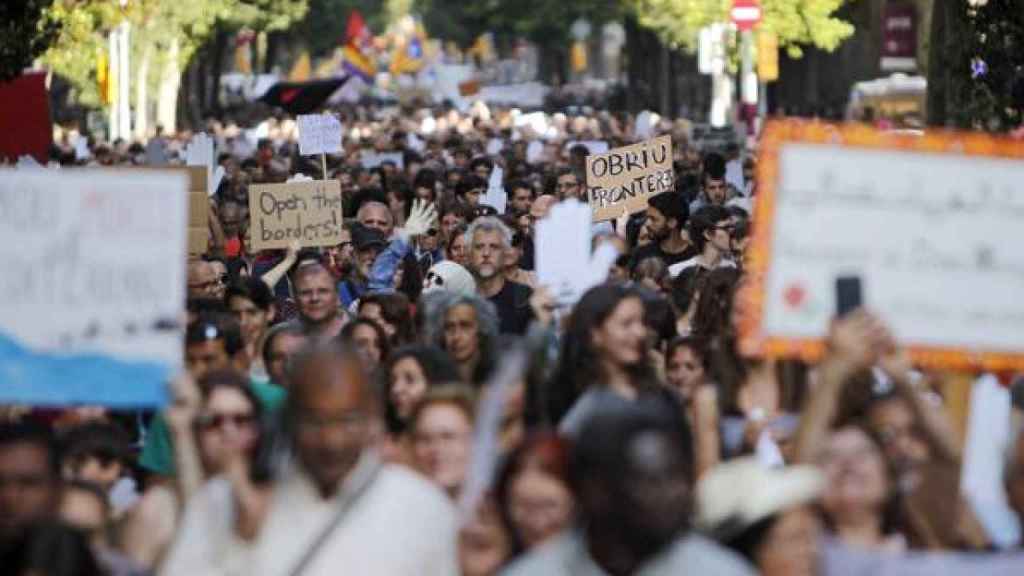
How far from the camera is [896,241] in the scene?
8.59 m

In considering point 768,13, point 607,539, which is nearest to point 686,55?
point 768,13

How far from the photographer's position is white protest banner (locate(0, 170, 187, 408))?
332 inches

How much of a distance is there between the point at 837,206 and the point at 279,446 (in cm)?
170

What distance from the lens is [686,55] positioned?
7956 cm

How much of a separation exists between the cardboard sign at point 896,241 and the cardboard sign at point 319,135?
1633cm

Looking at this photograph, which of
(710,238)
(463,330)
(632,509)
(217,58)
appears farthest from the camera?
(217,58)

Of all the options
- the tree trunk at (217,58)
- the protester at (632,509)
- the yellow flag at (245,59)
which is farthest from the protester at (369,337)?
the yellow flag at (245,59)

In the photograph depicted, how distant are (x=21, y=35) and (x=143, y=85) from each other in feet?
123

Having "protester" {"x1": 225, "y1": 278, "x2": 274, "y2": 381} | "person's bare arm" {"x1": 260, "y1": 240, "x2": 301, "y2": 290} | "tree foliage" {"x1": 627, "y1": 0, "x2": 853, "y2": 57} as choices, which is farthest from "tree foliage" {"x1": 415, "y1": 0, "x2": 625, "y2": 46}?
"protester" {"x1": 225, "y1": 278, "x2": 274, "y2": 381}

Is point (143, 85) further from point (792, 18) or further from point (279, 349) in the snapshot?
point (279, 349)

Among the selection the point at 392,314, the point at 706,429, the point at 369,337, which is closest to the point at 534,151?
the point at 392,314

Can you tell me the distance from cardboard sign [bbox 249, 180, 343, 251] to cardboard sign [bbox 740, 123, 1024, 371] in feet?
33.7

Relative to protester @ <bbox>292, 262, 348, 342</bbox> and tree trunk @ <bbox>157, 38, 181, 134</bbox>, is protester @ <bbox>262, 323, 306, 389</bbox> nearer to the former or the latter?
protester @ <bbox>292, 262, 348, 342</bbox>

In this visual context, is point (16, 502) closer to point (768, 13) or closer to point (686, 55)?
point (768, 13)
